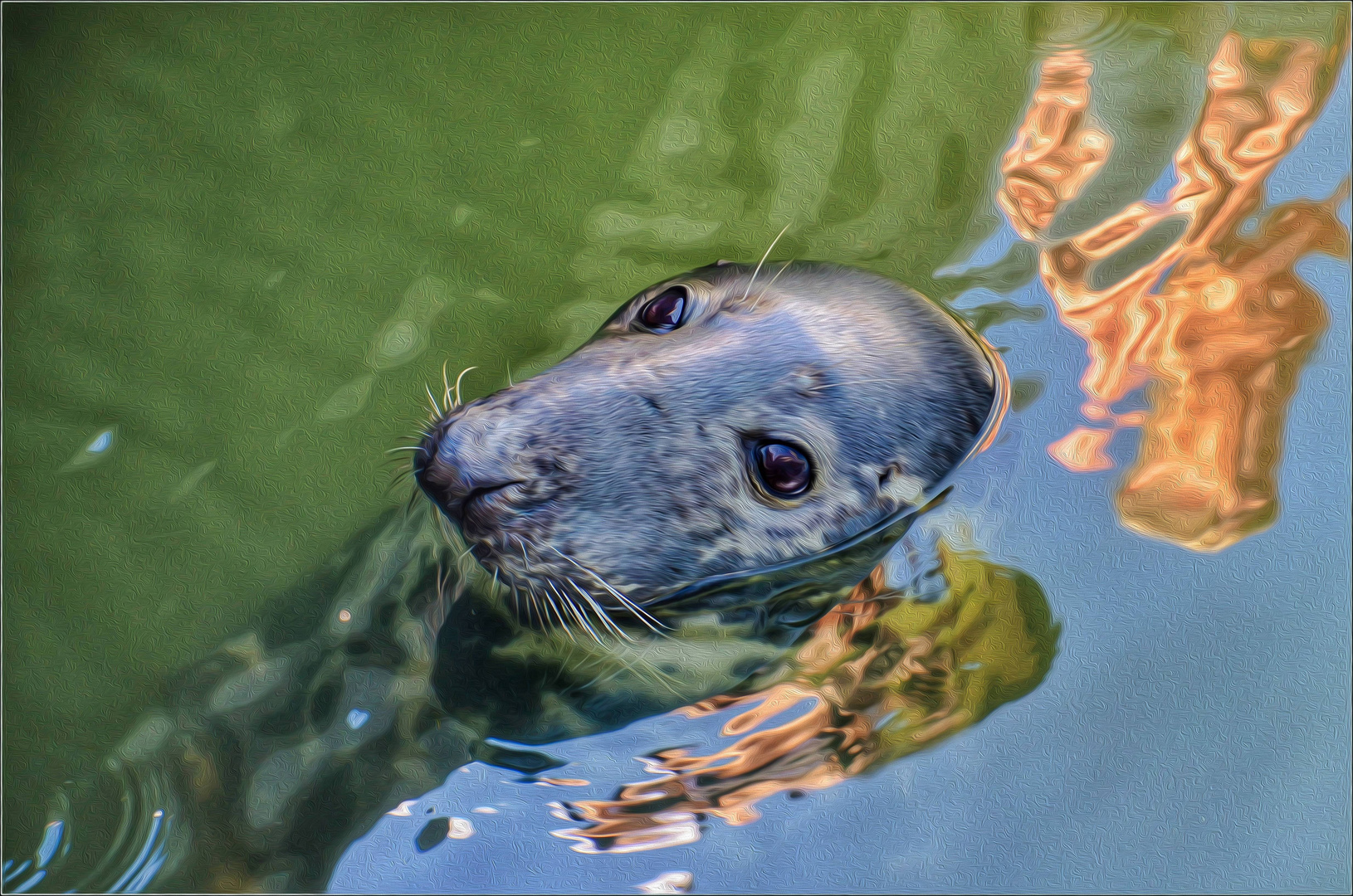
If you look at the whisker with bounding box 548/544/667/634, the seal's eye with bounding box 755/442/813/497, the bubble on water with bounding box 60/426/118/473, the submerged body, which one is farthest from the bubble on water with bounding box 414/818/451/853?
the bubble on water with bounding box 60/426/118/473

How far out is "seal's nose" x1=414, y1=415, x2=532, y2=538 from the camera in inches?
62.1

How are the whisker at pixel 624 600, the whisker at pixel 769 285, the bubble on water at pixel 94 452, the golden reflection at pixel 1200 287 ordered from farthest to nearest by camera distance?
the bubble on water at pixel 94 452
the golden reflection at pixel 1200 287
the whisker at pixel 769 285
the whisker at pixel 624 600

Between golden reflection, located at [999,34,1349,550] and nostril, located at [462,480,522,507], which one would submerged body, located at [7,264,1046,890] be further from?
golden reflection, located at [999,34,1349,550]

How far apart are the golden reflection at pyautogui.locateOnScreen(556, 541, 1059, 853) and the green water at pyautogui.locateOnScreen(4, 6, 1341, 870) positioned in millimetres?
800

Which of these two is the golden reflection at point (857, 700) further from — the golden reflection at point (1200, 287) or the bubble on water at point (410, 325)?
the bubble on water at point (410, 325)

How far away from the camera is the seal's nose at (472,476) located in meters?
1.58

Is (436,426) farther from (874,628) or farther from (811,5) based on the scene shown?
(811,5)

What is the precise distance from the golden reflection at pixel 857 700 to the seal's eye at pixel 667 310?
0.69 metres

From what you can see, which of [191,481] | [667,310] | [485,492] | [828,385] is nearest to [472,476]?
[485,492]

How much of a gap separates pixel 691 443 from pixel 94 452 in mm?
1459

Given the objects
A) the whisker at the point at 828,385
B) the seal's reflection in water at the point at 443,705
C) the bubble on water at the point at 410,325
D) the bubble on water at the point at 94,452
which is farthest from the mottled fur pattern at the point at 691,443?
the bubble on water at the point at 94,452

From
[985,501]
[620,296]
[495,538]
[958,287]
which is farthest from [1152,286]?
[495,538]

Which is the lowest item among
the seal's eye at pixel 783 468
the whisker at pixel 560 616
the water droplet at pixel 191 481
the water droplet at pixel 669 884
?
the water droplet at pixel 669 884

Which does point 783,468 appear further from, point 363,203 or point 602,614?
point 363,203
